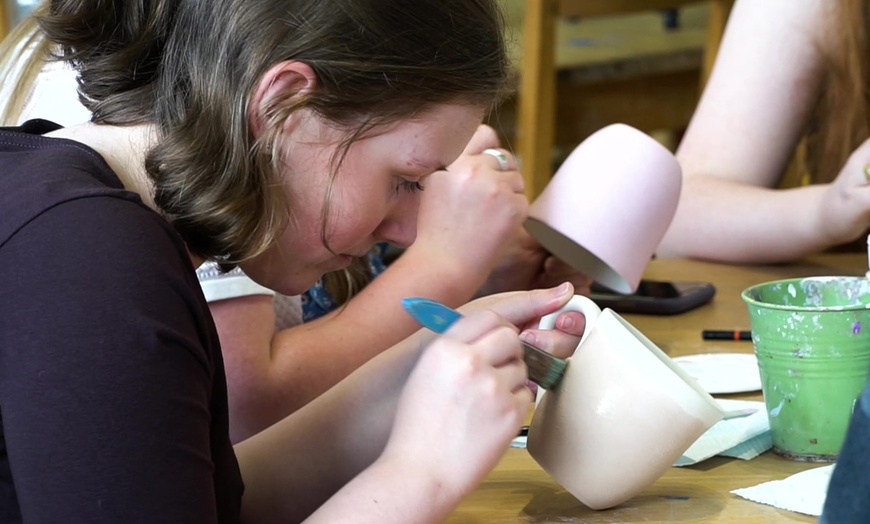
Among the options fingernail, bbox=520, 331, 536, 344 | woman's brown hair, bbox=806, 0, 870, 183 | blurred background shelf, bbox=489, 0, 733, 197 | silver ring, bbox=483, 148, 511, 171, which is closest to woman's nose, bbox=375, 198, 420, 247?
fingernail, bbox=520, 331, 536, 344

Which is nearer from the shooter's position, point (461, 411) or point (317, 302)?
point (461, 411)

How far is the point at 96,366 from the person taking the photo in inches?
22.6

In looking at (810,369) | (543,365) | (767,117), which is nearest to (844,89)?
(767,117)

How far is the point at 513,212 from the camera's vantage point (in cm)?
111

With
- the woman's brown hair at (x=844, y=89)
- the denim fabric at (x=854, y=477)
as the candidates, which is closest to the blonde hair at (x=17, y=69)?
the denim fabric at (x=854, y=477)

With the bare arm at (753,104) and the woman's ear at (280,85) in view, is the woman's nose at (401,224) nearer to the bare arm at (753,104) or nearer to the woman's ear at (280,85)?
the woman's ear at (280,85)

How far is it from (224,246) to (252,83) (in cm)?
11

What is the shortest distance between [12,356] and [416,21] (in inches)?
13.1

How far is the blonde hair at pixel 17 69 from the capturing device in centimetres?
102

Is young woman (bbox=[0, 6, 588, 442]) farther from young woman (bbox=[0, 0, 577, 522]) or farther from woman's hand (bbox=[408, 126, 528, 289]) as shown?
young woman (bbox=[0, 0, 577, 522])

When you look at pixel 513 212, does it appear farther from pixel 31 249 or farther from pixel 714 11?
pixel 714 11

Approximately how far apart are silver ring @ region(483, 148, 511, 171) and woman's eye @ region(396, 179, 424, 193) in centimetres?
34

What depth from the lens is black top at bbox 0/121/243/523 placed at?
58 centimetres

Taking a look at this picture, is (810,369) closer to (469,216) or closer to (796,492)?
(796,492)
